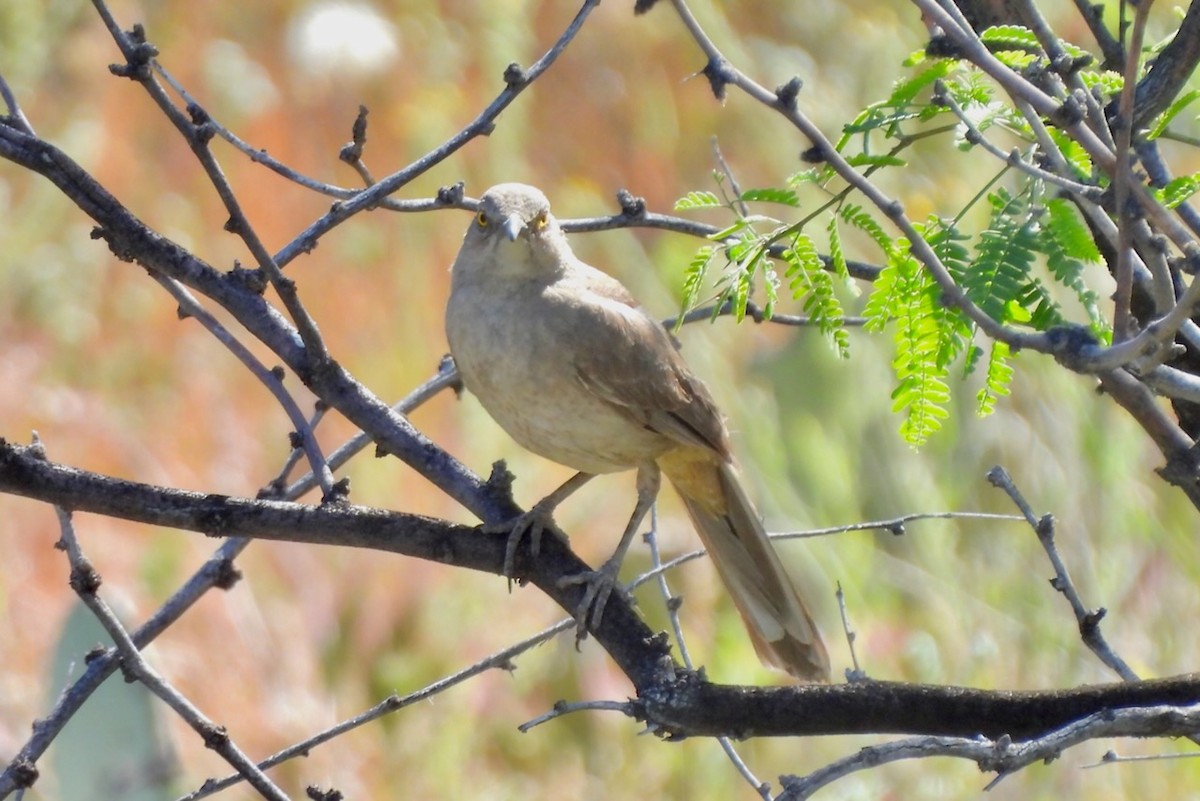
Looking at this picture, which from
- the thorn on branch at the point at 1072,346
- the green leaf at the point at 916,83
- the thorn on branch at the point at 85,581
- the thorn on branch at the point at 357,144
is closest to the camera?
the thorn on branch at the point at 1072,346

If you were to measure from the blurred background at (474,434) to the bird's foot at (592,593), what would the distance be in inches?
94.4

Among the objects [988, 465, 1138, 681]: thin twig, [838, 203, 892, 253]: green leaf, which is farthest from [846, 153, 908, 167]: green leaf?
[988, 465, 1138, 681]: thin twig

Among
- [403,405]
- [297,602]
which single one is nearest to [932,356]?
[403,405]

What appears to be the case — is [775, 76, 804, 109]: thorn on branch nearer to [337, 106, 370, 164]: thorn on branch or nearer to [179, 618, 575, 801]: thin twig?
[337, 106, 370, 164]: thorn on branch

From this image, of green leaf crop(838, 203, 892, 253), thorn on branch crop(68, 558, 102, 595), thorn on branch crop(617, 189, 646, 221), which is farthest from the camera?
thorn on branch crop(617, 189, 646, 221)

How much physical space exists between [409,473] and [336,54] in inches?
136

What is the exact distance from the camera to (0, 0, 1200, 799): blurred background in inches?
262

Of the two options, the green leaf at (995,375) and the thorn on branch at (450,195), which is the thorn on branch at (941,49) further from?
the thorn on branch at (450,195)

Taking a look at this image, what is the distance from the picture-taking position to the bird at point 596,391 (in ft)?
11.3

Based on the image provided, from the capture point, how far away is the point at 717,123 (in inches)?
381

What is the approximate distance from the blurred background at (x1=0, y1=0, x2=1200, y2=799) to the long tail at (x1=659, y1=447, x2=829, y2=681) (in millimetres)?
1665

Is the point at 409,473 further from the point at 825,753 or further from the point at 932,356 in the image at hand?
the point at 932,356

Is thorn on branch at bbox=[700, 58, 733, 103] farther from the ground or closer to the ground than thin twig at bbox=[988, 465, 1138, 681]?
farther from the ground

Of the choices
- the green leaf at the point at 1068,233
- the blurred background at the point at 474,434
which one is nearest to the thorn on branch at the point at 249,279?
the green leaf at the point at 1068,233
